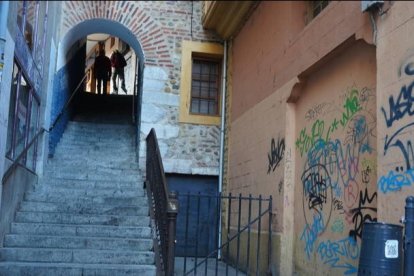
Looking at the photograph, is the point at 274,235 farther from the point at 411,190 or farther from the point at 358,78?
the point at 411,190

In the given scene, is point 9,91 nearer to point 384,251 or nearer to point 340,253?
point 340,253

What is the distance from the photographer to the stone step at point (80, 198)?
794 centimetres

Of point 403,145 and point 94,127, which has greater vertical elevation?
point 94,127

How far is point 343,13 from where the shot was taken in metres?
6.11

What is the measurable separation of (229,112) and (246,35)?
5.51ft

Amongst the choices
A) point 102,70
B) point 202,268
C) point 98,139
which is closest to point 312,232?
point 202,268

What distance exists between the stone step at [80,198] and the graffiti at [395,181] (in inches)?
164

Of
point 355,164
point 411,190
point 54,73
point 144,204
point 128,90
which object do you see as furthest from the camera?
point 128,90

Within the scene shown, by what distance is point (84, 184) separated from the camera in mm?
8641

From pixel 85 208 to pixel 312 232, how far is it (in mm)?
3366

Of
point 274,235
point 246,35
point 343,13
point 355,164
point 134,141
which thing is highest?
point 246,35

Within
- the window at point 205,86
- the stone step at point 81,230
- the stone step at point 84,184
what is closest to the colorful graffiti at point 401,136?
the stone step at point 81,230

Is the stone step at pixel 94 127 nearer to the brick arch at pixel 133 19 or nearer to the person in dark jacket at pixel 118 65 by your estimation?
the brick arch at pixel 133 19

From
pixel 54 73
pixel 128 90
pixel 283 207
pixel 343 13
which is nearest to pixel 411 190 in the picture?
pixel 343 13
